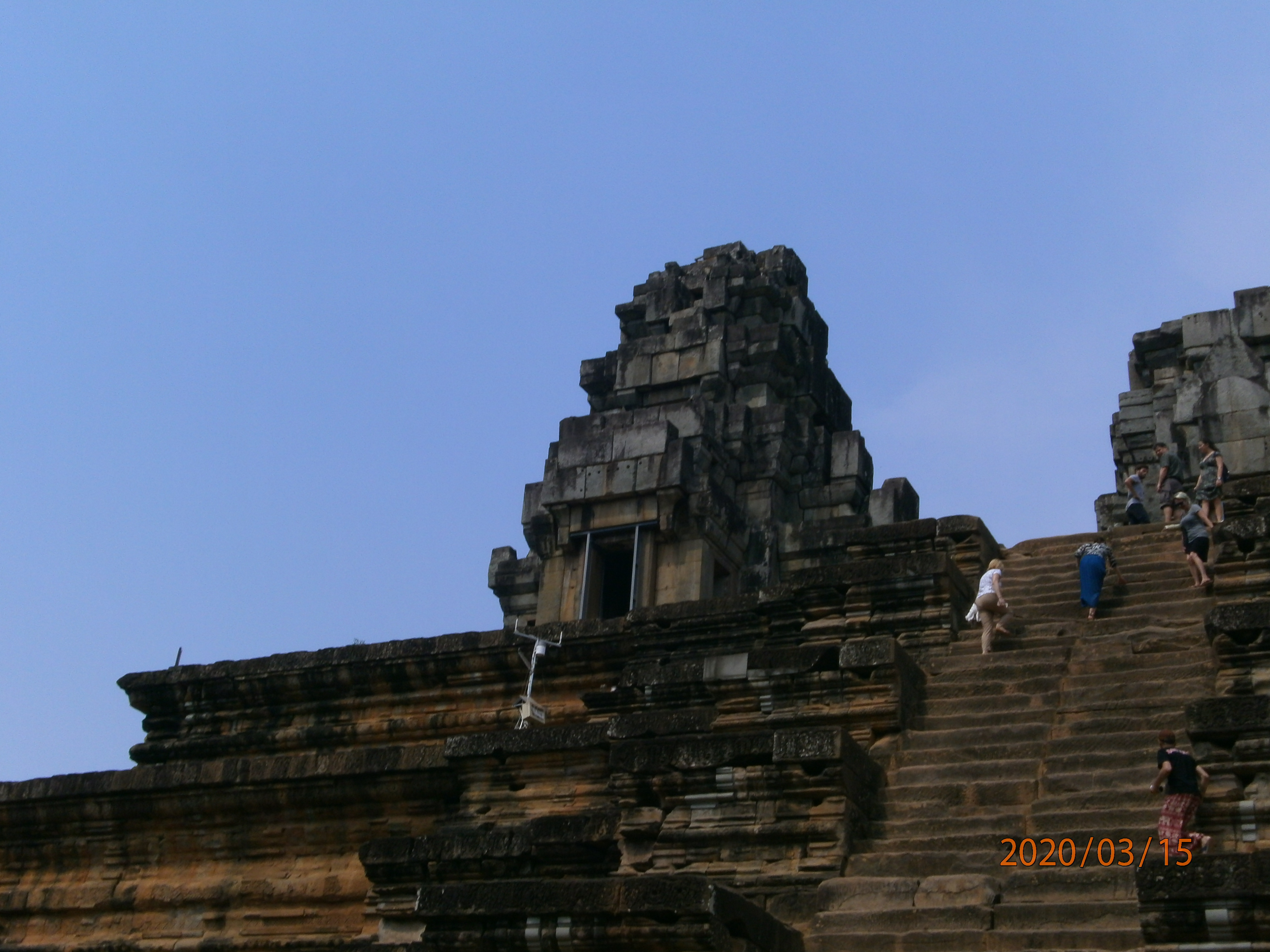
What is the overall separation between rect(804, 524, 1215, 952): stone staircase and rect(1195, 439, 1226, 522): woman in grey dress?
1079 mm

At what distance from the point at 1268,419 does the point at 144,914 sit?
15.0m

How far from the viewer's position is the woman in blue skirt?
1424 centimetres

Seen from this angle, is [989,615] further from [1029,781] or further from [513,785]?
[513,785]

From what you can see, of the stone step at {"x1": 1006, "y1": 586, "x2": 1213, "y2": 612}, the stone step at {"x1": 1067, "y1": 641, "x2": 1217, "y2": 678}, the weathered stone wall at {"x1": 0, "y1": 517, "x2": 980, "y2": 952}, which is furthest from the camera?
the stone step at {"x1": 1006, "y1": 586, "x2": 1213, "y2": 612}

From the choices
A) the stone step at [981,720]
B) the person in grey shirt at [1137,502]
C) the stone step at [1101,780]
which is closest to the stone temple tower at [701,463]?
the person in grey shirt at [1137,502]

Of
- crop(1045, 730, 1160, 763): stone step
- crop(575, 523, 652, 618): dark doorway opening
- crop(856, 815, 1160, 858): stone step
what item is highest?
crop(575, 523, 652, 618): dark doorway opening

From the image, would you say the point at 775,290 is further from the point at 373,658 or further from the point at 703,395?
the point at 373,658

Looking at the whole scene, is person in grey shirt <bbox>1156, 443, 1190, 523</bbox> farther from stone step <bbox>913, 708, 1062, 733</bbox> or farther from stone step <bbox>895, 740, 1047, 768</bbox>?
stone step <bbox>895, 740, 1047, 768</bbox>

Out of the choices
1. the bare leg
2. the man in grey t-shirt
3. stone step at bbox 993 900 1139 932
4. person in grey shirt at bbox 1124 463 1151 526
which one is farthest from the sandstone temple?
the man in grey t-shirt

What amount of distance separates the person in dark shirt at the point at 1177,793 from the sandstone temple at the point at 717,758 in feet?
0.59

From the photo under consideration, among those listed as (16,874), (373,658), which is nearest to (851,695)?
(373,658)

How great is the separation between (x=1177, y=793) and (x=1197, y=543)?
5329 mm

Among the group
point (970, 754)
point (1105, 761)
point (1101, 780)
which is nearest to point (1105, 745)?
point (1105, 761)

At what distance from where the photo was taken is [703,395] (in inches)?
988
